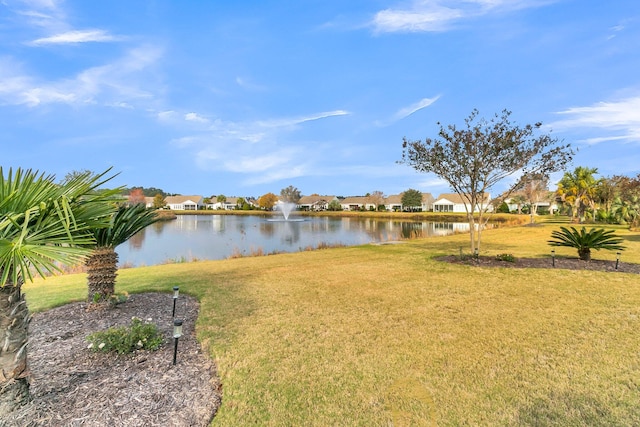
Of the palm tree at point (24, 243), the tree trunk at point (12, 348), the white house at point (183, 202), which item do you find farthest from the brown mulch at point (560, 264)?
the white house at point (183, 202)

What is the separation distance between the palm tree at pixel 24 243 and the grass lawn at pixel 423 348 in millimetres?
1766

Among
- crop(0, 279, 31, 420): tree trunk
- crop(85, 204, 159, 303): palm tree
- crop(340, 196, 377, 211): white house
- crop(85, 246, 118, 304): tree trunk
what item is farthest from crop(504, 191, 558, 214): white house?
crop(0, 279, 31, 420): tree trunk

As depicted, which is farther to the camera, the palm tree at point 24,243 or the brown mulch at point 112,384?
the brown mulch at point 112,384

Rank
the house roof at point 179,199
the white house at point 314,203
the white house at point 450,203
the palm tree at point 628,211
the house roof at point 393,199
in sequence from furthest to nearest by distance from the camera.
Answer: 1. the house roof at point 179,199
2. the white house at point 314,203
3. the house roof at point 393,199
4. the white house at point 450,203
5. the palm tree at point 628,211

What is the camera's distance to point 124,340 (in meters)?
3.89

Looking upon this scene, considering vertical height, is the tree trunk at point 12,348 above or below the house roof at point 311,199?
below

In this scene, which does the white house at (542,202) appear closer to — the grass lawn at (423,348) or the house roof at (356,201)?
the house roof at (356,201)

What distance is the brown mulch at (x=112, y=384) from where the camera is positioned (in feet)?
9.02

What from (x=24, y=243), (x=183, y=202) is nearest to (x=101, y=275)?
(x=24, y=243)

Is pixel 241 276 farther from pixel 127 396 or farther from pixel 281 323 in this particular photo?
pixel 127 396

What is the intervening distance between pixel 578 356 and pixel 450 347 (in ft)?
4.81

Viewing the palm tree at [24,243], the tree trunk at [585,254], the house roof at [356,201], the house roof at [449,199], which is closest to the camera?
the palm tree at [24,243]

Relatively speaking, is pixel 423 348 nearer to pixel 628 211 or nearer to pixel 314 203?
pixel 628 211

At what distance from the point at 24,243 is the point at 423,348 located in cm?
420
